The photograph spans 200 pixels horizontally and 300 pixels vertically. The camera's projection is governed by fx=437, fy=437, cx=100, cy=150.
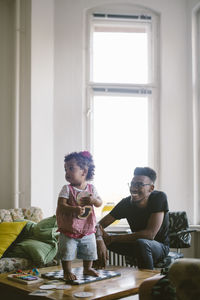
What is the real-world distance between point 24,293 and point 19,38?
3.29 m

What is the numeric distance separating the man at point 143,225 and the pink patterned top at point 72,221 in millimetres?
414

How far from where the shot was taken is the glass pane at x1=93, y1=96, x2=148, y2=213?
17.0ft

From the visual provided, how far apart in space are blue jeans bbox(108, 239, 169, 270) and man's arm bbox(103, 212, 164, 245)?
4 centimetres

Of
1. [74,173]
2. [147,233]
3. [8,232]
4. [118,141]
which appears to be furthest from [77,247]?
[118,141]

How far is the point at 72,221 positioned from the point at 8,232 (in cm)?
150

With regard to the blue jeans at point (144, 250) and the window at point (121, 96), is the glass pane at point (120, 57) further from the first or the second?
the blue jeans at point (144, 250)

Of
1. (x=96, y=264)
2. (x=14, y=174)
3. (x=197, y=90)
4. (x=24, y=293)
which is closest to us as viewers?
(x=24, y=293)

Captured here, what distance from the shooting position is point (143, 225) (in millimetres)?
3549

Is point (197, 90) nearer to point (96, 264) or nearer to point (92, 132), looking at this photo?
point (92, 132)

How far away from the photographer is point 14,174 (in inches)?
194

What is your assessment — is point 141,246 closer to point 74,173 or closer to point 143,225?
point 143,225

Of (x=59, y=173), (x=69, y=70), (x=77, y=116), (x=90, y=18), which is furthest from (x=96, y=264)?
(x=90, y=18)

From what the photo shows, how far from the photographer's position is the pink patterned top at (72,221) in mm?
2777

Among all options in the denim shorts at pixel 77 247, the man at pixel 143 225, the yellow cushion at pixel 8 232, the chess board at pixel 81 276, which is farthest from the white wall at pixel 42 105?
the denim shorts at pixel 77 247
